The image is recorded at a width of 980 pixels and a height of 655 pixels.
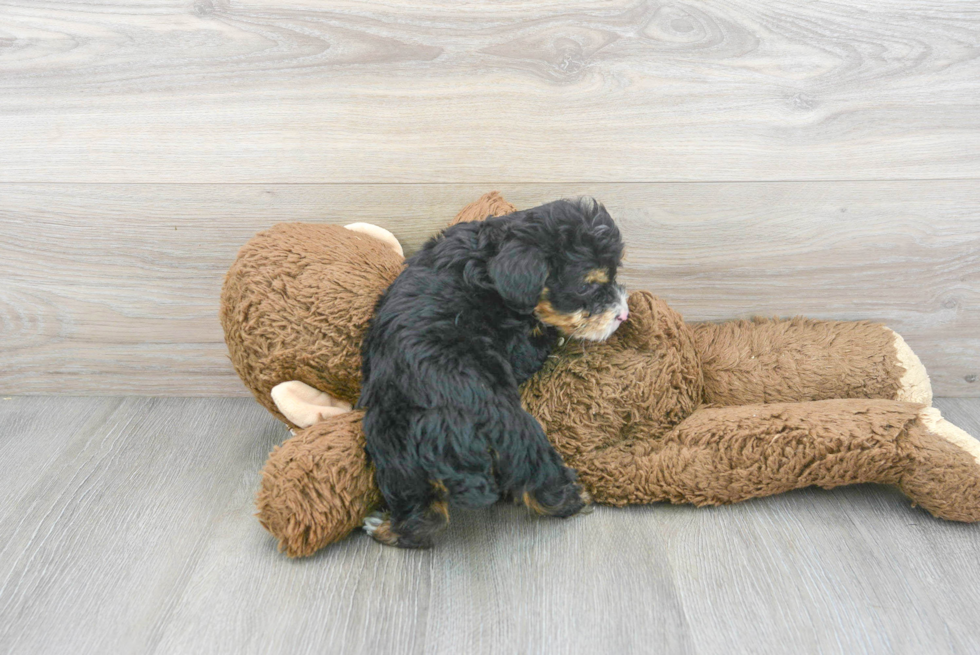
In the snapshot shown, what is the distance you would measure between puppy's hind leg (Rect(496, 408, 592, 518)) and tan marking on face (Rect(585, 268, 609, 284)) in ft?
0.61

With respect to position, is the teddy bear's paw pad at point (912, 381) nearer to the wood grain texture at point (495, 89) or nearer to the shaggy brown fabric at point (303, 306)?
the wood grain texture at point (495, 89)

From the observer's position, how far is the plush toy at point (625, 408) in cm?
90

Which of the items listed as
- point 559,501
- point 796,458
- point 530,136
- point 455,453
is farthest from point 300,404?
point 796,458

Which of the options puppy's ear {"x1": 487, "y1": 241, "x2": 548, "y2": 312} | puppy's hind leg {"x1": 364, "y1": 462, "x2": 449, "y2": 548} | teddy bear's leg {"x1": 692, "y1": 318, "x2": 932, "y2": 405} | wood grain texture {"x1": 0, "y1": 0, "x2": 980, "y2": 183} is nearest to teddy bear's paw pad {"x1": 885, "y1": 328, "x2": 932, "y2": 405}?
teddy bear's leg {"x1": 692, "y1": 318, "x2": 932, "y2": 405}

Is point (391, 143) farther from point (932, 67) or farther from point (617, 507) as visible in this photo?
point (932, 67)

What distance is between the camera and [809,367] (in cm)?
106

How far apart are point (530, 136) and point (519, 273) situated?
36 centimetres

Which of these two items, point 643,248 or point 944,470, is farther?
point 643,248

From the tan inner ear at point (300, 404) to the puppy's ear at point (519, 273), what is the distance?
1.04 feet

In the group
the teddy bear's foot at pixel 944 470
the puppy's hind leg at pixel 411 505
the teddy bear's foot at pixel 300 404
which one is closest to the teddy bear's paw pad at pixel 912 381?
the teddy bear's foot at pixel 944 470

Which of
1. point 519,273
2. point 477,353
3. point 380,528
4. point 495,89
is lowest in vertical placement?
point 380,528

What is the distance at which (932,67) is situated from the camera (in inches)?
41.9

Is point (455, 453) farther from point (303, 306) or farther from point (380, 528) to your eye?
point (303, 306)

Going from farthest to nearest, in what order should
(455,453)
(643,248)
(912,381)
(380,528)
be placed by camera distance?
(643,248)
(912,381)
(380,528)
(455,453)
